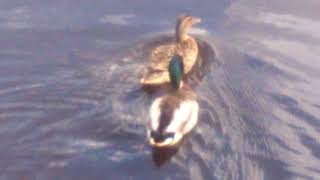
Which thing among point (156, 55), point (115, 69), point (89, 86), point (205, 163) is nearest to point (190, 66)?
point (156, 55)

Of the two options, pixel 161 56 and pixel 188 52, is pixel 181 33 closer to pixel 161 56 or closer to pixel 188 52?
pixel 188 52

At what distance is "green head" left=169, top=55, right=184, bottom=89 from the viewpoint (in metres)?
12.2

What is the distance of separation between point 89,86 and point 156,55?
6.38ft

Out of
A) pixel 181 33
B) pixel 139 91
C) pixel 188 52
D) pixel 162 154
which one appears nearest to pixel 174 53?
pixel 188 52

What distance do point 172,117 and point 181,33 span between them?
336cm

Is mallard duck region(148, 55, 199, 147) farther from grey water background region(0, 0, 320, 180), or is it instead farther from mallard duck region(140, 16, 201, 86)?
mallard duck region(140, 16, 201, 86)

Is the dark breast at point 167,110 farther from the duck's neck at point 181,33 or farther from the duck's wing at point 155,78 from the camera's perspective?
the duck's neck at point 181,33

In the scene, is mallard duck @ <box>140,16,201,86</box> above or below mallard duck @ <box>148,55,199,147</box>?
below

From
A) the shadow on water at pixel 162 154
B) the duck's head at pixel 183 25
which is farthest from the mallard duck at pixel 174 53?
the shadow on water at pixel 162 154

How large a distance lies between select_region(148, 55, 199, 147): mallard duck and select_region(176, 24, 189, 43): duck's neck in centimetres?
200

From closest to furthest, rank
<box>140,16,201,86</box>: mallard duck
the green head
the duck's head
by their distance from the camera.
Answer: the green head, <box>140,16,201,86</box>: mallard duck, the duck's head

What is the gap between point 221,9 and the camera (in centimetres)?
1476

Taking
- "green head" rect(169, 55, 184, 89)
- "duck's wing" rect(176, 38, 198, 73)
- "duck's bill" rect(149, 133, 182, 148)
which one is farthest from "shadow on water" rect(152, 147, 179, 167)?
"duck's wing" rect(176, 38, 198, 73)

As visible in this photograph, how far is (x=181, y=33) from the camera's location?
1373 centimetres
